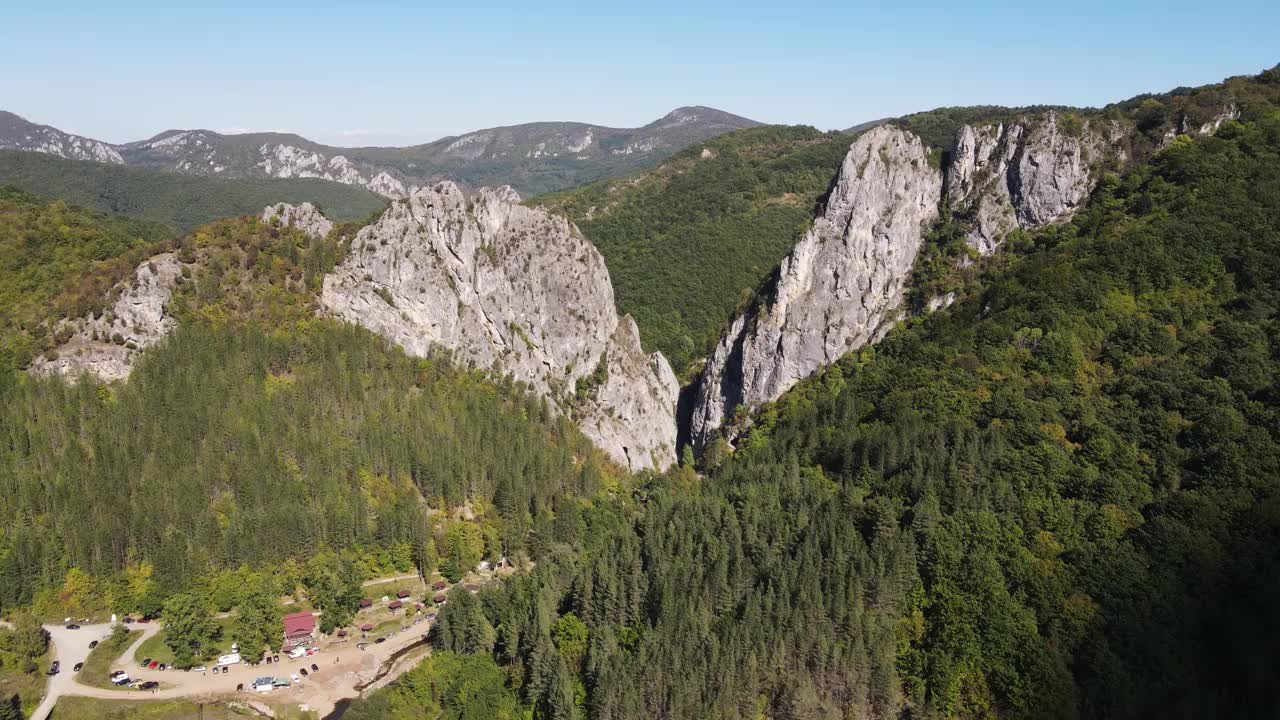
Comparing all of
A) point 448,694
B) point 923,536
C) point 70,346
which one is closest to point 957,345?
point 923,536

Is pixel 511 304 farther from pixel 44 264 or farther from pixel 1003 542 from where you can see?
pixel 1003 542

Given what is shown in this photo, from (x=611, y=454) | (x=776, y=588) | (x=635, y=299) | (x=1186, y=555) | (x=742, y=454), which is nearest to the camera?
(x=1186, y=555)

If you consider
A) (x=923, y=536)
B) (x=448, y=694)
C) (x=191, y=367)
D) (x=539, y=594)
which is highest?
(x=191, y=367)

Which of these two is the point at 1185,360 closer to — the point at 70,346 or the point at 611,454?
the point at 611,454

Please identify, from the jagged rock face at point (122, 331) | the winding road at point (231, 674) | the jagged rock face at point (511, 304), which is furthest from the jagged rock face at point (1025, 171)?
the jagged rock face at point (122, 331)

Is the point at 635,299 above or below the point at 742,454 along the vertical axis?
above

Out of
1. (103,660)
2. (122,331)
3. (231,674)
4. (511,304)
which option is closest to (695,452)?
(511,304)

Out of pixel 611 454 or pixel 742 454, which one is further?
pixel 611 454
